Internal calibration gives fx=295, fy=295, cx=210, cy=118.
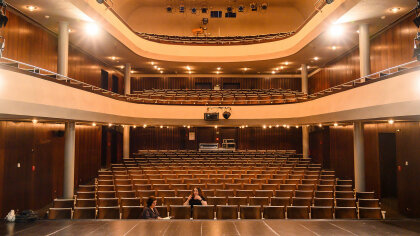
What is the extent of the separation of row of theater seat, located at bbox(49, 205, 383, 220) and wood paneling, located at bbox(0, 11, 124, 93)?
5840mm

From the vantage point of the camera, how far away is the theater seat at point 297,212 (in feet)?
21.8

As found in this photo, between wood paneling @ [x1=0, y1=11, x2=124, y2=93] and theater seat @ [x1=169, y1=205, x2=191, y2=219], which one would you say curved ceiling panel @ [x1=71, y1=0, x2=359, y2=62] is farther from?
theater seat @ [x1=169, y1=205, x2=191, y2=219]

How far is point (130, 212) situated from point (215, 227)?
231cm

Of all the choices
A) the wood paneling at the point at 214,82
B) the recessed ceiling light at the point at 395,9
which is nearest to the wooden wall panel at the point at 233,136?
the wood paneling at the point at 214,82

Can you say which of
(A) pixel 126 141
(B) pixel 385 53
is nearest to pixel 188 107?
(A) pixel 126 141

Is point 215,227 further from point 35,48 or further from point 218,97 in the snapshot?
point 218,97

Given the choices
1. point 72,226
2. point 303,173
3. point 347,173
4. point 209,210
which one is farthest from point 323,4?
point 72,226

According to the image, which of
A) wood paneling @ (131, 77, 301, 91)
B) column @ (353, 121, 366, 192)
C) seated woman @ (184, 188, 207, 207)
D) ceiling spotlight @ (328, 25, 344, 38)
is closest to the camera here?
seated woman @ (184, 188, 207, 207)

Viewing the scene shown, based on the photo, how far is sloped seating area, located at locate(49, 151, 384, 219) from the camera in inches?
260

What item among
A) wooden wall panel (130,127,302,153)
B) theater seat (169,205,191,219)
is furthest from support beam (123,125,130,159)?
theater seat (169,205,191,219)

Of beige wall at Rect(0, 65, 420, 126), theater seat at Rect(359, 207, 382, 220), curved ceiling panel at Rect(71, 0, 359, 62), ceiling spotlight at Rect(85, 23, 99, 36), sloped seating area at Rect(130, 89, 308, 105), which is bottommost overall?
theater seat at Rect(359, 207, 382, 220)

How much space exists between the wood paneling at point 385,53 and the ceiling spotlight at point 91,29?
10.4 m

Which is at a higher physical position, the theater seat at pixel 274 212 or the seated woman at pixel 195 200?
the seated woman at pixel 195 200

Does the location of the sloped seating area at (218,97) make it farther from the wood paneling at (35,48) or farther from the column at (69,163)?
the column at (69,163)
